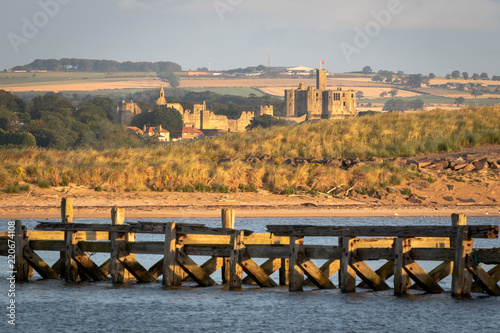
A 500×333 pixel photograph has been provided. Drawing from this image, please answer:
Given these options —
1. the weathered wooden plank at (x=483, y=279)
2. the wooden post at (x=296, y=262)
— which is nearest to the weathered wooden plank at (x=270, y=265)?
the wooden post at (x=296, y=262)

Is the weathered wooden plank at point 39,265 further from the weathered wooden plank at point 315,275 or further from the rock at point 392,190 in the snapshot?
the rock at point 392,190

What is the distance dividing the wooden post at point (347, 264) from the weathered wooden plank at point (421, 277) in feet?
3.32

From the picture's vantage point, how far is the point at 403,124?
3762 cm

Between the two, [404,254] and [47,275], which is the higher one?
[404,254]

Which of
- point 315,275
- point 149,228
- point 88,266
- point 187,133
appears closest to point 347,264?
point 315,275

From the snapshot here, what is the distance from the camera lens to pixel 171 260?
592 inches

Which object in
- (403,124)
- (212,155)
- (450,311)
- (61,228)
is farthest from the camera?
(403,124)

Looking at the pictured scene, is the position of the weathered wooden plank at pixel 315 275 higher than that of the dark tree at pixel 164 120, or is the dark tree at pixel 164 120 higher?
the weathered wooden plank at pixel 315 275

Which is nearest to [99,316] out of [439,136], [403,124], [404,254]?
[404,254]

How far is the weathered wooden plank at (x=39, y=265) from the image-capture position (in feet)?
53.8

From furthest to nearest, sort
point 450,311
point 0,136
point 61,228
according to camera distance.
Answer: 1. point 0,136
2. point 61,228
3. point 450,311

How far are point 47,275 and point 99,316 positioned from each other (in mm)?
3653

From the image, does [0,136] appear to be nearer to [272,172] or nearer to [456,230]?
[272,172]

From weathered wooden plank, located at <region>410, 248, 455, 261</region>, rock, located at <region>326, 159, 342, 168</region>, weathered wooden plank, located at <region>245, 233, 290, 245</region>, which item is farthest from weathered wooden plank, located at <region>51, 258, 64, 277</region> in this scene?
rock, located at <region>326, 159, 342, 168</region>
